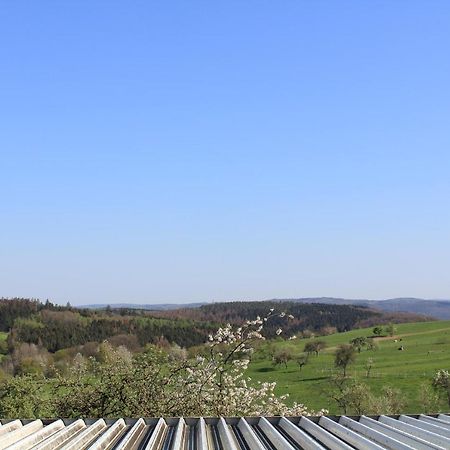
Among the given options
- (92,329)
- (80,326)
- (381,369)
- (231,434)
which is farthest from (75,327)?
(231,434)

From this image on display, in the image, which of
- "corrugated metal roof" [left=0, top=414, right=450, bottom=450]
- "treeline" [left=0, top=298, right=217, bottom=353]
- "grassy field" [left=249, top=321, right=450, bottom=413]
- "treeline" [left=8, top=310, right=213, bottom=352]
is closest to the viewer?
"corrugated metal roof" [left=0, top=414, right=450, bottom=450]

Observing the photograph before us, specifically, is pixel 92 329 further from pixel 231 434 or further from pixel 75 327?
pixel 231 434

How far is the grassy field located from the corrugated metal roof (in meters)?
50.5

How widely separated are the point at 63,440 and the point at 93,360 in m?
13.2

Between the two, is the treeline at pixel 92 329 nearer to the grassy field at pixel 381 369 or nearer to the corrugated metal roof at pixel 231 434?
the grassy field at pixel 381 369

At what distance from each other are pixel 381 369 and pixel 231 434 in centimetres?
7850

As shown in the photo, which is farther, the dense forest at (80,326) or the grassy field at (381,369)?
the dense forest at (80,326)

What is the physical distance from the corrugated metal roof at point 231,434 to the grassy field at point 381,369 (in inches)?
1990

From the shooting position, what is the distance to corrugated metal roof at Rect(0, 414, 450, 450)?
7668mm

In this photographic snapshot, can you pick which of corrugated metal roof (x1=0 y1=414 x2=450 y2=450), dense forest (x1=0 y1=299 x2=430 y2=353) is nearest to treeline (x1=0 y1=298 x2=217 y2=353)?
dense forest (x1=0 y1=299 x2=430 y2=353)

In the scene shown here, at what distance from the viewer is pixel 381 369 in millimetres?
82500

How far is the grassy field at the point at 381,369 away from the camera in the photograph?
220ft

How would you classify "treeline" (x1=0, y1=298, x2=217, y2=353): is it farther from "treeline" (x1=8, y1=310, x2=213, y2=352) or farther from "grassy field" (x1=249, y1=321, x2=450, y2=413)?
"grassy field" (x1=249, y1=321, x2=450, y2=413)

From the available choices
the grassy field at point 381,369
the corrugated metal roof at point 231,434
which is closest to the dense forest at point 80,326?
the grassy field at point 381,369
